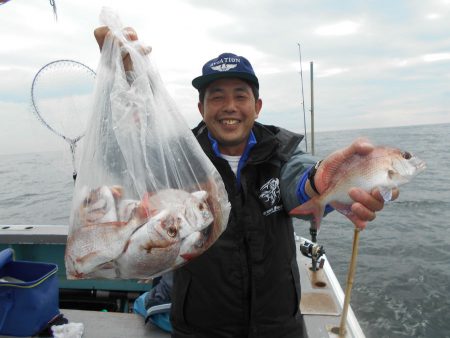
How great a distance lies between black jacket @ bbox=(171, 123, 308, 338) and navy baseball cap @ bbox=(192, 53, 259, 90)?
1.32ft

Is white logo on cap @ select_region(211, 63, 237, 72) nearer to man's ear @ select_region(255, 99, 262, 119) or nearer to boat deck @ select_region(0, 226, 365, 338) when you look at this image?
man's ear @ select_region(255, 99, 262, 119)

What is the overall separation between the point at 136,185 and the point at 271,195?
926 millimetres

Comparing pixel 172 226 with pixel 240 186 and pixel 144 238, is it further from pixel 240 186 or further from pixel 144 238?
pixel 240 186

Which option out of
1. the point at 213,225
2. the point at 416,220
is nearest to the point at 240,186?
the point at 213,225

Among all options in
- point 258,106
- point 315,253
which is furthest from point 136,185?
point 315,253

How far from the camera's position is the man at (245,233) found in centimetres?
204

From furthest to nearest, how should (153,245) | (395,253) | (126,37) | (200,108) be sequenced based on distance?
(395,253) < (200,108) < (126,37) < (153,245)

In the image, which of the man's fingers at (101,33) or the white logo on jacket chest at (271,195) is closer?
the man's fingers at (101,33)

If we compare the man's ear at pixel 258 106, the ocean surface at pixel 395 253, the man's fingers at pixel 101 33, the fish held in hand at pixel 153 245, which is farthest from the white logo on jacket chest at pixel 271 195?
the man's fingers at pixel 101 33

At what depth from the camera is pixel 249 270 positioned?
2.04m

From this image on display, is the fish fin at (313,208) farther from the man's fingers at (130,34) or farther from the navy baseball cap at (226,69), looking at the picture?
the man's fingers at (130,34)

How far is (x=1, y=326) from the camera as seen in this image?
2.77m

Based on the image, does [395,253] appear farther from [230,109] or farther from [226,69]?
[226,69]

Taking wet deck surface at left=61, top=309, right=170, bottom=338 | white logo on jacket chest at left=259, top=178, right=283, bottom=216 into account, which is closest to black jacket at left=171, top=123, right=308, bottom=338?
white logo on jacket chest at left=259, top=178, right=283, bottom=216
